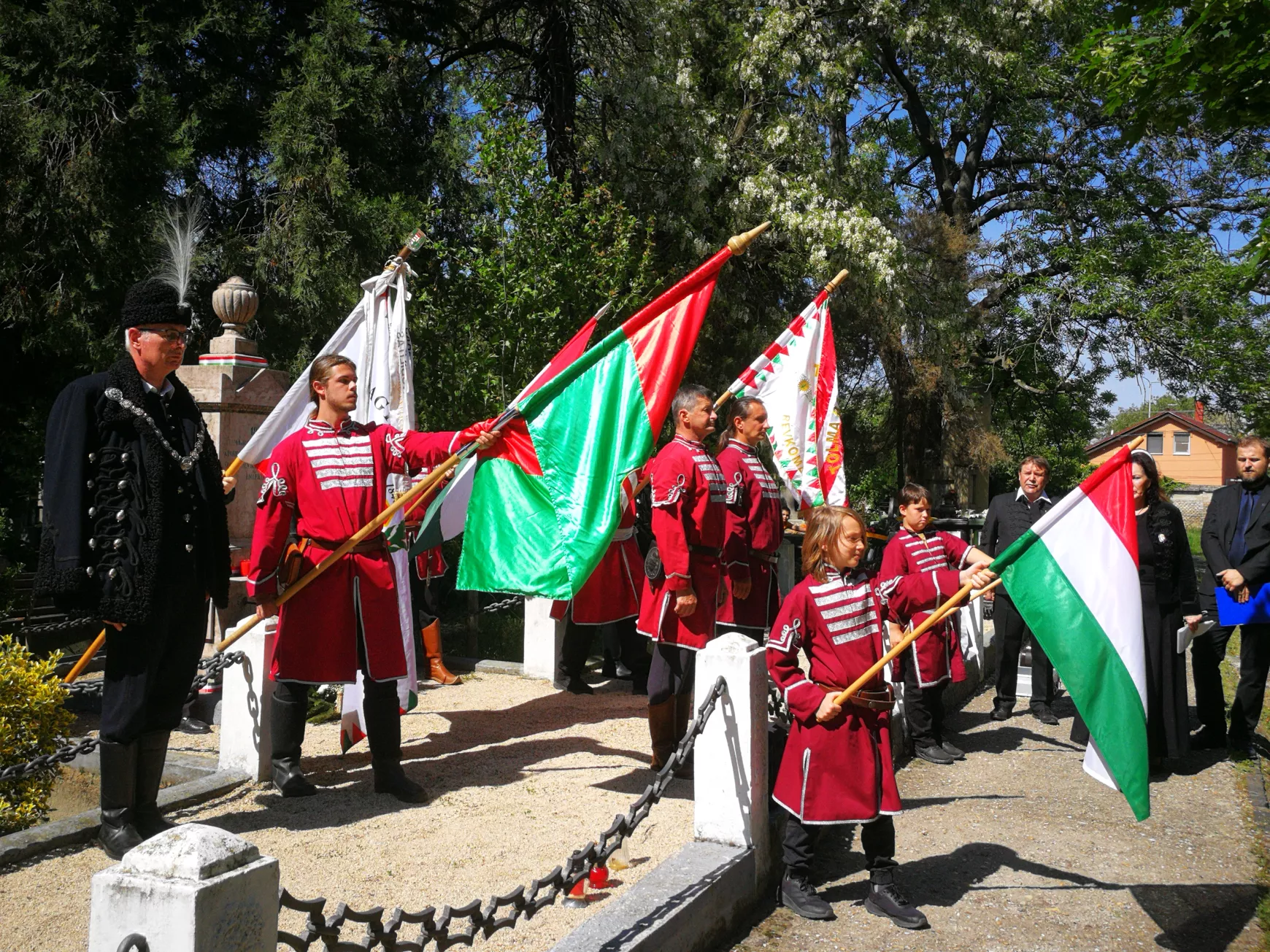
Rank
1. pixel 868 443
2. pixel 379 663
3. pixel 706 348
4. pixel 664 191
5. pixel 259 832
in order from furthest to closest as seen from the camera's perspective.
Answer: pixel 868 443 → pixel 706 348 → pixel 664 191 → pixel 379 663 → pixel 259 832

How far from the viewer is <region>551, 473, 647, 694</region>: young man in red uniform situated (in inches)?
291

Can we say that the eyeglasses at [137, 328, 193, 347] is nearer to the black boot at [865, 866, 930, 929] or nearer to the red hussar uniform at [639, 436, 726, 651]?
the red hussar uniform at [639, 436, 726, 651]

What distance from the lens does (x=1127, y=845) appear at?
5.12 meters

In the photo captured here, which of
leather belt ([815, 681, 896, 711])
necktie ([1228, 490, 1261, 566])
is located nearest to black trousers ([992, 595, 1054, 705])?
necktie ([1228, 490, 1261, 566])

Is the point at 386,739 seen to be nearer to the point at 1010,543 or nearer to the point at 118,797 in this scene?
the point at 118,797

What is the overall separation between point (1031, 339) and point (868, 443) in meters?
4.11

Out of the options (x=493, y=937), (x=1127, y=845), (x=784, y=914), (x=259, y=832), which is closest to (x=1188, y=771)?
(x=1127, y=845)

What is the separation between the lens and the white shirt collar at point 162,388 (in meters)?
4.34

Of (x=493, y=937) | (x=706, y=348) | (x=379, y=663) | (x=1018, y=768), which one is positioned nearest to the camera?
(x=493, y=937)

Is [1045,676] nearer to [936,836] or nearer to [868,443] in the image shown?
[936,836]

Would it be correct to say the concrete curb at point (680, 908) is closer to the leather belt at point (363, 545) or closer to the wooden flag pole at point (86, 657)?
the leather belt at point (363, 545)

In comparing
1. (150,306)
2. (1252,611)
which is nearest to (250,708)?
(150,306)

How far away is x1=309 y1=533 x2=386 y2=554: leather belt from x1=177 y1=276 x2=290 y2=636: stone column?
2.65 m

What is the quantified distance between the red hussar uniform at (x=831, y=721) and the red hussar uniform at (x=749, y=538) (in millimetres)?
1397
